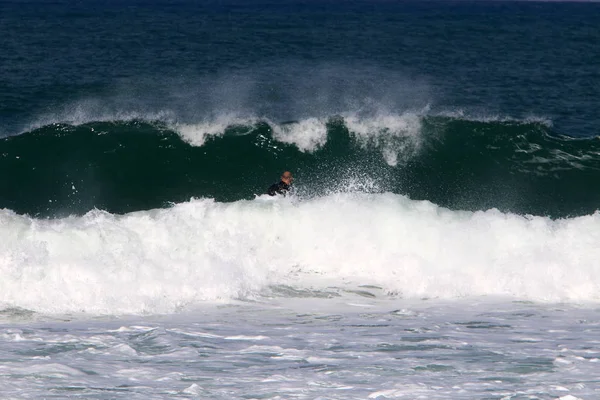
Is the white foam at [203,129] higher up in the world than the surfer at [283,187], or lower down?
higher up

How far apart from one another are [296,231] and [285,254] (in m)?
0.70

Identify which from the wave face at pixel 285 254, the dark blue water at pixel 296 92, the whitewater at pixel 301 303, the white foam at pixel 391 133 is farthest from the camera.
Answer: the white foam at pixel 391 133

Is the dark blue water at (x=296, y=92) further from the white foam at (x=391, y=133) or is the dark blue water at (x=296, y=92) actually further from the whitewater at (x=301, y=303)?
the whitewater at (x=301, y=303)

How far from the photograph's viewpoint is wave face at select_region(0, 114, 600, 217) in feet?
69.1

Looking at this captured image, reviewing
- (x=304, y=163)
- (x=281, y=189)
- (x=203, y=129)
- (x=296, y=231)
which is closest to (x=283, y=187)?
(x=281, y=189)

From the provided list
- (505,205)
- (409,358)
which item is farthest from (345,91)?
(409,358)

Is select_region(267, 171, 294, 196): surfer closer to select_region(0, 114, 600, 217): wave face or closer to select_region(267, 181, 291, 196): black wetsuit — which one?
select_region(267, 181, 291, 196): black wetsuit

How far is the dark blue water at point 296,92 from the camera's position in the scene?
21531mm

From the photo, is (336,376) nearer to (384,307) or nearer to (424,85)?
(384,307)

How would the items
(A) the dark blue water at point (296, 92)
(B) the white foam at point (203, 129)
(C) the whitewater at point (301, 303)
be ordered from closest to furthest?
1. (C) the whitewater at point (301, 303)
2. (A) the dark blue water at point (296, 92)
3. (B) the white foam at point (203, 129)

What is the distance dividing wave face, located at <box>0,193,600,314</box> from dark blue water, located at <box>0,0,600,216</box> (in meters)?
3.46

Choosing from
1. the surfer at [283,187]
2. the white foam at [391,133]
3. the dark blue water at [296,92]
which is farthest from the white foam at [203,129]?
the surfer at [283,187]

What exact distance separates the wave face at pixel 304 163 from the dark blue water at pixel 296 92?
5 cm

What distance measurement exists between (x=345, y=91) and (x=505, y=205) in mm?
12341
